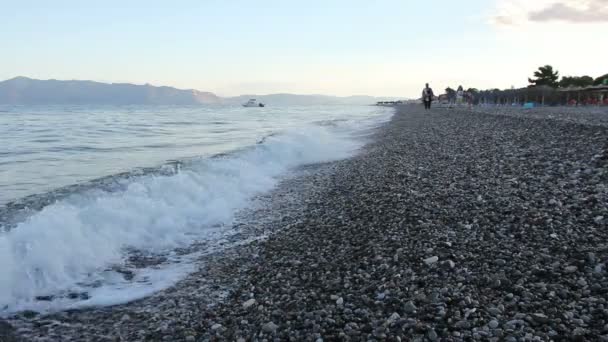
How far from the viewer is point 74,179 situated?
11867 millimetres

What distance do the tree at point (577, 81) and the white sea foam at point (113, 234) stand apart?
47.5 metres

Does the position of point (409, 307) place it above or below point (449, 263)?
below

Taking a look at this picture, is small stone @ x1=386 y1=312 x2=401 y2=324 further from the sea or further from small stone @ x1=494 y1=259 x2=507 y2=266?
the sea

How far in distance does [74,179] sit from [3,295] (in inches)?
296

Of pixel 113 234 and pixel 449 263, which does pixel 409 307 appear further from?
pixel 113 234

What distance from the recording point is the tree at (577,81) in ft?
155

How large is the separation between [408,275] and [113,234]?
516cm

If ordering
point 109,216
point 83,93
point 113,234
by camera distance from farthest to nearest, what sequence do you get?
point 83,93
point 109,216
point 113,234

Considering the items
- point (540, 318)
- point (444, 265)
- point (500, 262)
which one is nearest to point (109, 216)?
point (444, 265)

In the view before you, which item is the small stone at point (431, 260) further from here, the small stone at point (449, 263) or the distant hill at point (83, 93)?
the distant hill at point (83, 93)

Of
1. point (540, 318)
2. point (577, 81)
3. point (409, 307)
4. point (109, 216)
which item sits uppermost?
point (577, 81)

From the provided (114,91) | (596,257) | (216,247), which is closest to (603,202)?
(596,257)

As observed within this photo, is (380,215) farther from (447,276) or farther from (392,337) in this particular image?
(392,337)

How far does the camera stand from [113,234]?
289 inches
